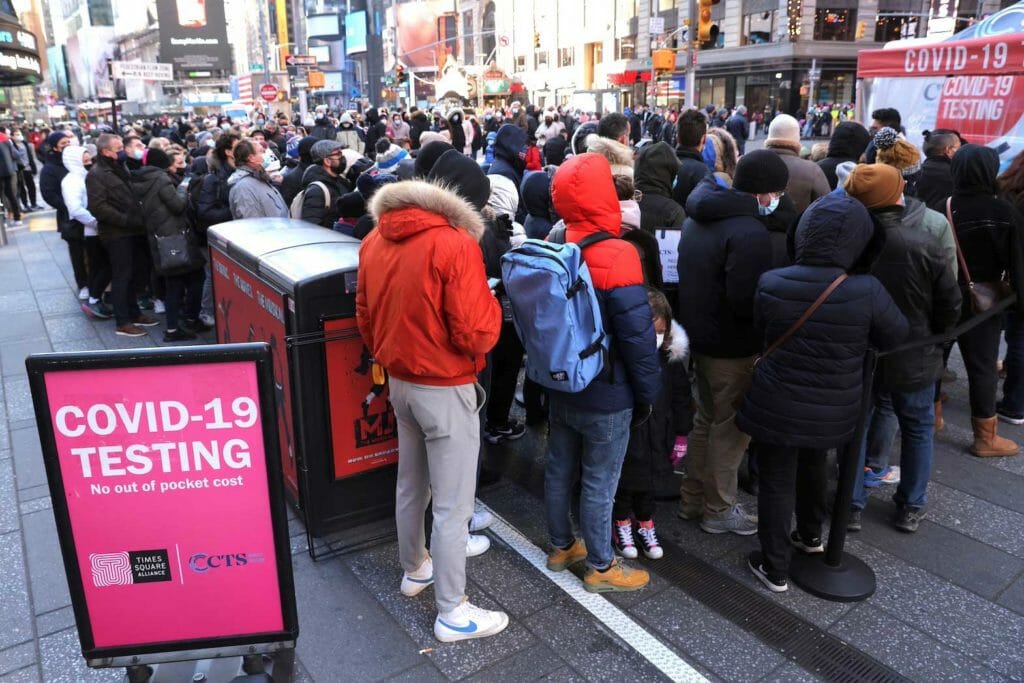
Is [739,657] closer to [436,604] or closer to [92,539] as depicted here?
[436,604]

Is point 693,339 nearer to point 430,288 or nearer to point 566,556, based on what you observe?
point 566,556

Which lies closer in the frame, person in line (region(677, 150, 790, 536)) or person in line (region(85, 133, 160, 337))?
person in line (region(677, 150, 790, 536))

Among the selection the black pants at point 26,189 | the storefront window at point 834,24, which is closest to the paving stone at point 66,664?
the black pants at point 26,189

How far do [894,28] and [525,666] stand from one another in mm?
49279

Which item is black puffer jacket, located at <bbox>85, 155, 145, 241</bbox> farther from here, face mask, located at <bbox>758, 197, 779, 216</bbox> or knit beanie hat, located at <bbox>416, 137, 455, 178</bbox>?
face mask, located at <bbox>758, 197, 779, 216</bbox>

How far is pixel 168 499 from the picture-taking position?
250cm

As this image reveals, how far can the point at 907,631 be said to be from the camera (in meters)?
3.28

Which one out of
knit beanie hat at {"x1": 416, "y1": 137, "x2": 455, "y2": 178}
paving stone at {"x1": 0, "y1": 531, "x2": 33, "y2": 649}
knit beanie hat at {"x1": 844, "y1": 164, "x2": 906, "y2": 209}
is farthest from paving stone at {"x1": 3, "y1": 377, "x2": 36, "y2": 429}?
knit beanie hat at {"x1": 844, "y1": 164, "x2": 906, "y2": 209}

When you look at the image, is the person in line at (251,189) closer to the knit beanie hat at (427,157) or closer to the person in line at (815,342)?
the knit beanie hat at (427,157)

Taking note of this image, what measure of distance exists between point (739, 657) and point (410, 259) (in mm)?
2083

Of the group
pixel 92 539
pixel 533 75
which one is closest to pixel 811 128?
pixel 92 539

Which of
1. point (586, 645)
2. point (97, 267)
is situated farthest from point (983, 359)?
point (97, 267)

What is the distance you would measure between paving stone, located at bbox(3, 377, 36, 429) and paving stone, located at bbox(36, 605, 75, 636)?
8.61 ft

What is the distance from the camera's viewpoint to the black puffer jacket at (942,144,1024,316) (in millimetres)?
4629
